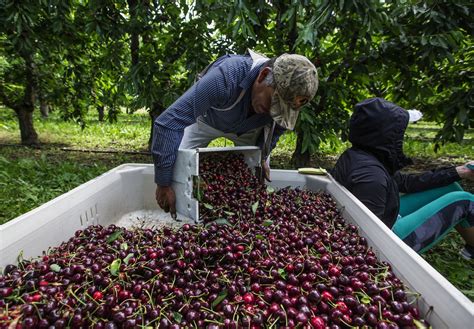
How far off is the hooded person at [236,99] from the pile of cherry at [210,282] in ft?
1.29

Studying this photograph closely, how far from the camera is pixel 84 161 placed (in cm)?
531

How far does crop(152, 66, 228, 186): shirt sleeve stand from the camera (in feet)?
5.34

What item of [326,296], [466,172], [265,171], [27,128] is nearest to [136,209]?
[265,171]

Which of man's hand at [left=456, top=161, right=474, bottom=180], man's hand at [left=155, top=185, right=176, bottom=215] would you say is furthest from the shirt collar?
man's hand at [left=456, top=161, right=474, bottom=180]

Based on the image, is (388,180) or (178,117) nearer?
(178,117)

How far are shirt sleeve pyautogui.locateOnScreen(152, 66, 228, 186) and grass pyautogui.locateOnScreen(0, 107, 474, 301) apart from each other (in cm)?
116

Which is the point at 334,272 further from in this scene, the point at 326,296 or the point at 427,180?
the point at 427,180

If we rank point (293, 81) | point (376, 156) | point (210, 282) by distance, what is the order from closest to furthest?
point (210, 282)
point (293, 81)
point (376, 156)

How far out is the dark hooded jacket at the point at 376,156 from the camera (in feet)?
5.98

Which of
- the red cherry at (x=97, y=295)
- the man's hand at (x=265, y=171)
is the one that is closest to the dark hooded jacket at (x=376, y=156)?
the man's hand at (x=265, y=171)

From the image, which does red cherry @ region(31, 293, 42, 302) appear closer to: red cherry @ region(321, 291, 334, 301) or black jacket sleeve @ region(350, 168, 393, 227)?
red cherry @ region(321, 291, 334, 301)

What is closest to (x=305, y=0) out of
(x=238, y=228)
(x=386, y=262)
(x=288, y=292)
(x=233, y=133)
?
(x=233, y=133)

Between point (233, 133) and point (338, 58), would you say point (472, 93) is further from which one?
point (233, 133)

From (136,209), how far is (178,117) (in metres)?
1.01
